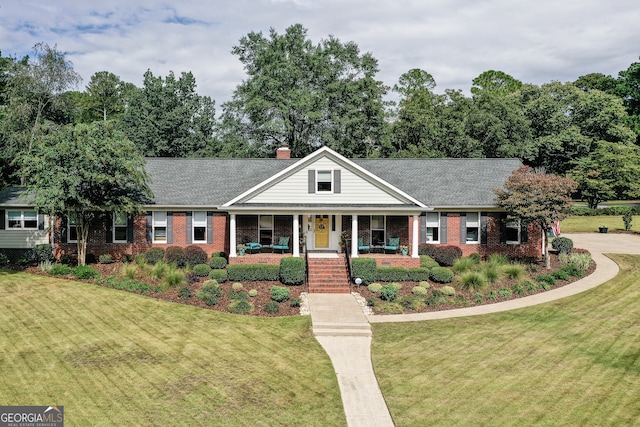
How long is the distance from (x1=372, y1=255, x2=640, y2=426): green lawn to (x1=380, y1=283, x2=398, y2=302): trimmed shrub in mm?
2732

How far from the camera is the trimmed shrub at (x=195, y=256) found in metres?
25.1

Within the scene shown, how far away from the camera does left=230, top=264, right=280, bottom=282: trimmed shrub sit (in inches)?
899

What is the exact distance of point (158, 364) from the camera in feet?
44.1

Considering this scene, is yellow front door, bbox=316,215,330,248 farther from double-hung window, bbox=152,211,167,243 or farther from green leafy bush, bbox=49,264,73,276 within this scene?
green leafy bush, bbox=49,264,73,276

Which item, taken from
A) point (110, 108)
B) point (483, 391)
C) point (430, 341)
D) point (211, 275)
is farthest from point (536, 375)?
point (110, 108)

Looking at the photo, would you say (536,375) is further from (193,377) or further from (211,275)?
(211,275)

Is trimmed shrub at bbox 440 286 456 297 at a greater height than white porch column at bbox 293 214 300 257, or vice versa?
white porch column at bbox 293 214 300 257

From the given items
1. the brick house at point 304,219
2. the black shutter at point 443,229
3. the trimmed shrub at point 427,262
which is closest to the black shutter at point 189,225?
the brick house at point 304,219

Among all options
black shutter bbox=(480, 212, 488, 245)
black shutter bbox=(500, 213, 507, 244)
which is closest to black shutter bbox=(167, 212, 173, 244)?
black shutter bbox=(480, 212, 488, 245)

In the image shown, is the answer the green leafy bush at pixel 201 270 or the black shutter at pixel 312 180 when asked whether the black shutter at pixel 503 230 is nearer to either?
the black shutter at pixel 312 180

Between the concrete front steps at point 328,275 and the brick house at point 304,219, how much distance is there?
3.82 feet

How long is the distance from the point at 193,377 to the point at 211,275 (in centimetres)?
1028

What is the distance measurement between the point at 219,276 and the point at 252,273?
1510 millimetres

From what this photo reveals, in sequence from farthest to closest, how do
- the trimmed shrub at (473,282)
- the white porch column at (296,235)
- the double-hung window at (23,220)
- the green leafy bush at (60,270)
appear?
the double-hung window at (23,220) → the white porch column at (296,235) → the green leafy bush at (60,270) → the trimmed shrub at (473,282)
